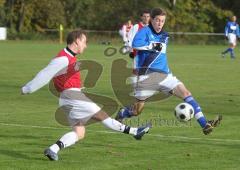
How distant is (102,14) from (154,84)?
2349 inches

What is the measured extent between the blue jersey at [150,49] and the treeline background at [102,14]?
53.6 metres

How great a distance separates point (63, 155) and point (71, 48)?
151cm

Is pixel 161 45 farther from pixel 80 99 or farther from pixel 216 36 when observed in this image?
pixel 216 36

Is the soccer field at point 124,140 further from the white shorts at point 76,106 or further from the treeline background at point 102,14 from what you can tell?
the treeline background at point 102,14

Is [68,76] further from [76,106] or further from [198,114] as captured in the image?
[198,114]

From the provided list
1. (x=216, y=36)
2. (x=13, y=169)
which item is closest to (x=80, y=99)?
(x=13, y=169)

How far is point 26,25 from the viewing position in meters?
68.4

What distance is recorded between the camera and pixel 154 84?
12.1 metres

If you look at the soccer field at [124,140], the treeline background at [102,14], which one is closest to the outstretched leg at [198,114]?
the soccer field at [124,140]

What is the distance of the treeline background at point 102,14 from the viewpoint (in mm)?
67562

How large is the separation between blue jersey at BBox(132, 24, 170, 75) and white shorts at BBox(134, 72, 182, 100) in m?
0.11

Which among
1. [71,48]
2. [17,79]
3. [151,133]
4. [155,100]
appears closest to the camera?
[71,48]

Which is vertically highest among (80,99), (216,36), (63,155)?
(80,99)

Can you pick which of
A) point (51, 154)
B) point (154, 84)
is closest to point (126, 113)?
point (154, 84)
